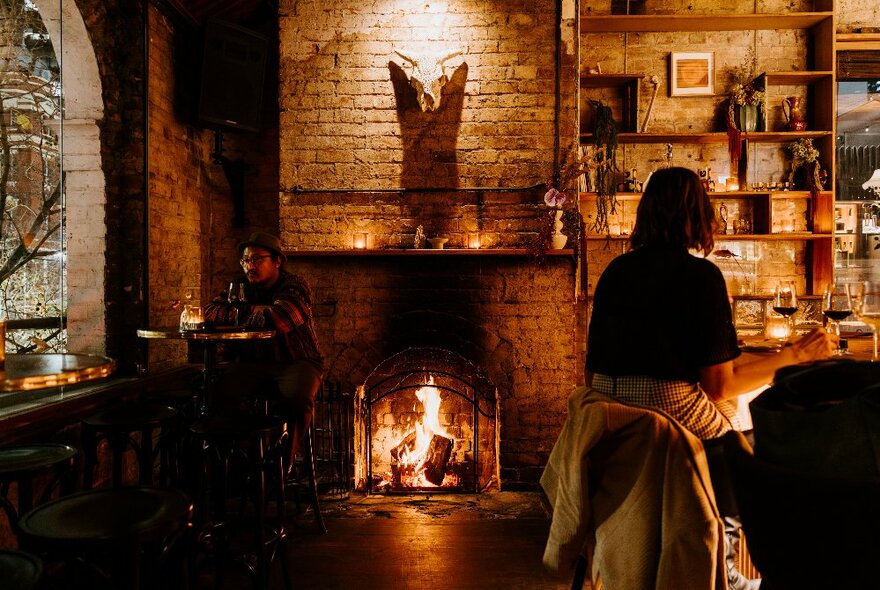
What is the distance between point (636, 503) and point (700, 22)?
443cm

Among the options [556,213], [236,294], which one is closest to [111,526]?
[236,294]

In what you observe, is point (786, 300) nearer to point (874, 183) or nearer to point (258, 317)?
point (258, 317)

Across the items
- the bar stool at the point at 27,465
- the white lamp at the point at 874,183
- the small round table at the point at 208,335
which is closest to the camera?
the bar stool at the point at 27,465

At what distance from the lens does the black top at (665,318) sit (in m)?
1.90

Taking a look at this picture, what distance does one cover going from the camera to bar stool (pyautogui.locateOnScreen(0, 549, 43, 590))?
4.00 feet

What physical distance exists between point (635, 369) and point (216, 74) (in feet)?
13.5

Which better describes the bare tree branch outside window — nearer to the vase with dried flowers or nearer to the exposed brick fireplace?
the exposed brick fireplace

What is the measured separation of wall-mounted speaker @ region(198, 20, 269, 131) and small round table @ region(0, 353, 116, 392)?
2.97 metres

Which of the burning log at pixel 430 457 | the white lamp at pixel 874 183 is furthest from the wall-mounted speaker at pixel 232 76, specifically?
the white lamp at pixel 874 183

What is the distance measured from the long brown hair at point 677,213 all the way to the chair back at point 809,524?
3.33 ft

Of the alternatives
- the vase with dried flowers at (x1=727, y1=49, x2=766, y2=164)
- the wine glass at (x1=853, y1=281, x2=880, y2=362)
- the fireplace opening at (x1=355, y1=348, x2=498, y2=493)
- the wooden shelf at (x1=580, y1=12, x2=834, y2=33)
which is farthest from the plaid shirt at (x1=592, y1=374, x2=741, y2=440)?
the wooden shelf at (x1=580, y1=12, x2=834, y2=33)

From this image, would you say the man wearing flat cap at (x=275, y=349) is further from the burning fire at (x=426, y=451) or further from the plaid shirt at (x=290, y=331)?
the burning fire at (x=426, y=451)

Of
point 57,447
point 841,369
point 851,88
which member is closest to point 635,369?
point 841,369

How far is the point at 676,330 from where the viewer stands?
195 cm
